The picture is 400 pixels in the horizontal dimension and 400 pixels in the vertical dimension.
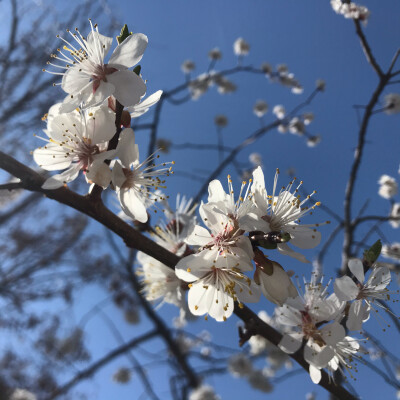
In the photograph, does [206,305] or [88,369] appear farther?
[88,369]

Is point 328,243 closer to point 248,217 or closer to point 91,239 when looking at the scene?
point 248,217

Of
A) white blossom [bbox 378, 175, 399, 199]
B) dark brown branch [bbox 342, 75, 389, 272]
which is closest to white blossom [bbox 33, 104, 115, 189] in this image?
dark brown branch [bbox 342, 75, 389, 272]

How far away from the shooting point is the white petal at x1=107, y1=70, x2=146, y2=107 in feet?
1.80

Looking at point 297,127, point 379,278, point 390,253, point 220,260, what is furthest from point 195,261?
point 297,127

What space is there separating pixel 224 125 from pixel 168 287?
396 centimetres

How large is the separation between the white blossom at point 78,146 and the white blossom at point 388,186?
272 centimetres

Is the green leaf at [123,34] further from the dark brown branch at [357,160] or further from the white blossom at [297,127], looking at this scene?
the white blossom at [297,127]

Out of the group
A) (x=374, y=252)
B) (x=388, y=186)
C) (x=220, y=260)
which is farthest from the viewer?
(x=388, y=186)

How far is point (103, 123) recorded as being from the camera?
57cm

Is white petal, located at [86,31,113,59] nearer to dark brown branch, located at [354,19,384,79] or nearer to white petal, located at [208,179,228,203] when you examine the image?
white petal, located at [208,179,228,203]

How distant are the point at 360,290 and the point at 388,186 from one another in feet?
7.92

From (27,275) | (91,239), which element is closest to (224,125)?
(91,239)

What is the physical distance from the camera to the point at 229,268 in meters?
0.54

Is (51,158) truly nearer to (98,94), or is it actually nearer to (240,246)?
(98,94)
